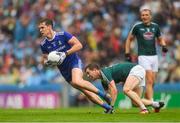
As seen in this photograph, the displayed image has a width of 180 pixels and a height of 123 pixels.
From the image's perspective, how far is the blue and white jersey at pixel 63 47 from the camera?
13.9 metres

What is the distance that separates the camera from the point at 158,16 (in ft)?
76.1

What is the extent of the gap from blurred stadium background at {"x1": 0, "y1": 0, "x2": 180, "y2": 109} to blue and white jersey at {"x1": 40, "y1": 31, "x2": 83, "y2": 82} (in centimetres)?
726

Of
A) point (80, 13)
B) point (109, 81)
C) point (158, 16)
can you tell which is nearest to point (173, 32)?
point (158, 16)

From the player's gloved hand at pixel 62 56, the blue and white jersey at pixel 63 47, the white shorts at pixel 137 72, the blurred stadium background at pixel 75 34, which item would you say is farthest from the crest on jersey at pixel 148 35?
the blurred stadium background at pixel 75 34

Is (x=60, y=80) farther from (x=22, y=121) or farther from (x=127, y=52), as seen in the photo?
(x=22, y=121)

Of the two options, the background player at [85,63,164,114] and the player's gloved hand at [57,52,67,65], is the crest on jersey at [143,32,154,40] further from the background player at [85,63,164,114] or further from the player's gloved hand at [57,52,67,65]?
the player's gloved hand at [57,52,67,65]

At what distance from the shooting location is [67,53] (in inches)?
533

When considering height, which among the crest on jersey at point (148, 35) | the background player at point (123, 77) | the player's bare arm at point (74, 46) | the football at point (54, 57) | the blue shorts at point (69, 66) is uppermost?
the crest on jersey at point (148, 35)

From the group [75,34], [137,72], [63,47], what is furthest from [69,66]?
[75,34]

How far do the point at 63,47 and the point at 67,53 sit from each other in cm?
39

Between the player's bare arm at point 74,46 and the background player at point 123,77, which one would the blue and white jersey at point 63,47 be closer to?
the player's bare arm at point 74,46

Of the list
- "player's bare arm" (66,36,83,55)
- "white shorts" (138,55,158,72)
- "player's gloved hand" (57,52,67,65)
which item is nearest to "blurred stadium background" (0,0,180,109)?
"white shorts" (138,55,158,72)

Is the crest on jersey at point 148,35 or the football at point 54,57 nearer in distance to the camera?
the football at point 54,57

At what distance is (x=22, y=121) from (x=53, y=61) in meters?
2.22
